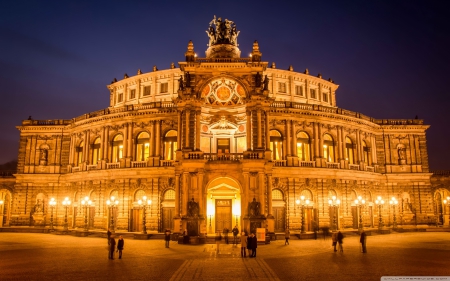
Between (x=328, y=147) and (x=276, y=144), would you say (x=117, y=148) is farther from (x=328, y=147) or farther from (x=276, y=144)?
(x=328, y=147)

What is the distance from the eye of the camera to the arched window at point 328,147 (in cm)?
4884

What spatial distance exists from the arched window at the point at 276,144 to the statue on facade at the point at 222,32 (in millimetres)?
12008

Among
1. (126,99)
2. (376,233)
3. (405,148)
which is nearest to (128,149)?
(126,99)

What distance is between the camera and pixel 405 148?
5531 cm

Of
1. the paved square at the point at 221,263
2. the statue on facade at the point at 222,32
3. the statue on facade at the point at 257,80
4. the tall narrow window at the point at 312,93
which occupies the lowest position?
the paved square at the point at 221,263

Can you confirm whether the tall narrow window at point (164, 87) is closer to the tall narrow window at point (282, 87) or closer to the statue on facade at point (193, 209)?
the tall narrow window at point (282, 87)

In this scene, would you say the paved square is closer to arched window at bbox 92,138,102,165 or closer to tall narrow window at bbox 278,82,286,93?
arched window at bbox 92,138,102,165

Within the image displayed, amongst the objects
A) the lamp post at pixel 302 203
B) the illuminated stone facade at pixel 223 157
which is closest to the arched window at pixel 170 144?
the illuminated stone facade at pixel 223 157

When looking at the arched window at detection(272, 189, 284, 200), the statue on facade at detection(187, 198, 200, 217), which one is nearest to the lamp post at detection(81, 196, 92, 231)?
the statue on facade at detection(187, 198, 200, 217)

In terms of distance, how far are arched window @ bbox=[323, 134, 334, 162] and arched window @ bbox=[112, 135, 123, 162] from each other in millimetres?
26602

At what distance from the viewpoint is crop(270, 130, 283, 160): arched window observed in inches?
1817

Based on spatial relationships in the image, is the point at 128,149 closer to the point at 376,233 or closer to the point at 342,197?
the point at 342,197

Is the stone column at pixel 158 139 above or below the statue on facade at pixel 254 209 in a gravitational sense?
above

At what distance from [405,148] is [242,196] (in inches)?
1223
